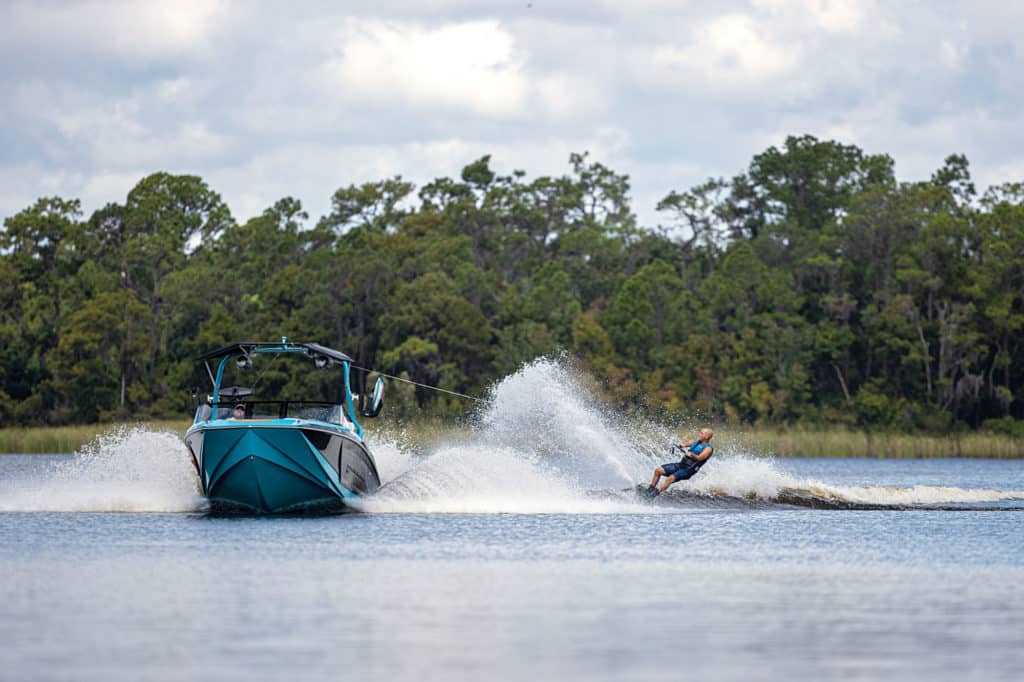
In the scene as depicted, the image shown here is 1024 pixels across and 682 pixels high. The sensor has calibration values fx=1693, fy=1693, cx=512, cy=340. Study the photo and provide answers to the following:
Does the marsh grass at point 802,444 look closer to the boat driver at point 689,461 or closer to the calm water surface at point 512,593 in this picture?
the boat driver at point 689,461

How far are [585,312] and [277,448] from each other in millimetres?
66002

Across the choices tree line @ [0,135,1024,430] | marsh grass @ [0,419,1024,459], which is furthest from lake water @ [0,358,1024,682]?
tree line @ [0,135,1024,430]

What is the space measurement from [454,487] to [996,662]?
18.3m

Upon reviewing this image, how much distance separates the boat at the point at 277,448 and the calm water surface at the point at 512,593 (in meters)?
0.55

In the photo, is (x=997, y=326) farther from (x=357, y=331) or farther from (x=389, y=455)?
(x=389, y=455)

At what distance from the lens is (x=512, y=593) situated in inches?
771

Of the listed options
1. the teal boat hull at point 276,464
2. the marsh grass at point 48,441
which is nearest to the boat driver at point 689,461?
the teal boat hull at point 276,464

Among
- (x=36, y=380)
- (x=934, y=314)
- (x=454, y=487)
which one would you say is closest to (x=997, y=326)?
(x=934, y=314)

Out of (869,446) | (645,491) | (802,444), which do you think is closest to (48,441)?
(802,444)

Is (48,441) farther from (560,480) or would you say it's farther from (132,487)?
(560,480)

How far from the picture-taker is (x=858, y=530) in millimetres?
28328

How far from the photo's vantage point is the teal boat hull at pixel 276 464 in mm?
27938

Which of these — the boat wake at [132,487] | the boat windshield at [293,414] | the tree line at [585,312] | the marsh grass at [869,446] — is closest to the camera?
the boat windshield at [293,414]

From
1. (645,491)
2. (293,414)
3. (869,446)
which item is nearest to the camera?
(293,414)
